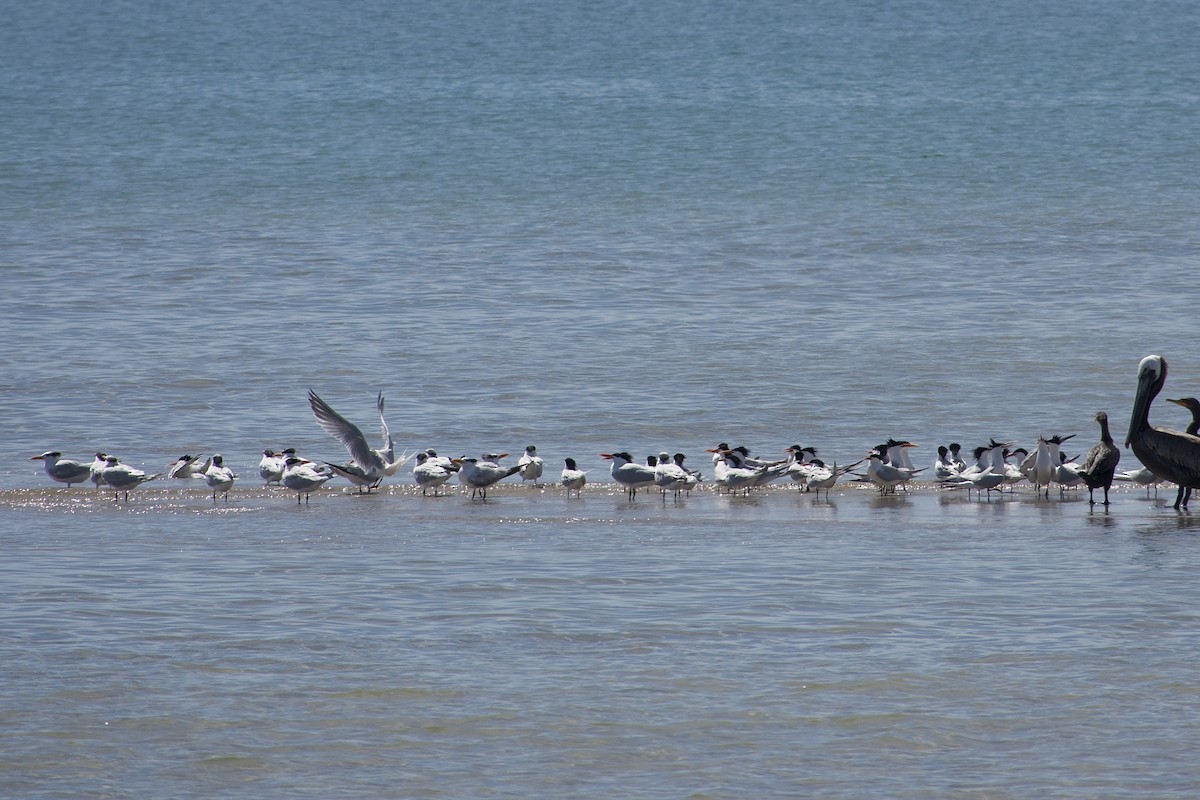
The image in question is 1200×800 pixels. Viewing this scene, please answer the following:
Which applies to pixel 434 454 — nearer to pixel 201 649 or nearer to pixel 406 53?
pixel 201 649

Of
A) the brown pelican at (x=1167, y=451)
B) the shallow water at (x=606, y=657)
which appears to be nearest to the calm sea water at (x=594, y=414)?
the shallow water at (x=606, y=657)

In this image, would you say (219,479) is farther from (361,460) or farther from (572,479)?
(572,479)

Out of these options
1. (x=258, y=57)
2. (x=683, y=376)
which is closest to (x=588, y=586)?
(x=683, y=376)

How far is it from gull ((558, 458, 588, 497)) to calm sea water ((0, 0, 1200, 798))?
0.98 ft

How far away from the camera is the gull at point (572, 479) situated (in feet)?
49.7

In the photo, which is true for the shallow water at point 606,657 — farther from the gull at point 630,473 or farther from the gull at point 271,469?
the gull at point 271,469

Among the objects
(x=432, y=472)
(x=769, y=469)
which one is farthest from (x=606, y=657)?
(x=432, y=472)

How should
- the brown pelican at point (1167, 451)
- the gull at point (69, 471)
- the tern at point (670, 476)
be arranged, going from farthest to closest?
the gull at point (69, 471)
the tern at point (670, 476)
the brown pelican at point (1167, 451)

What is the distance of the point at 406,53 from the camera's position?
6494 cm

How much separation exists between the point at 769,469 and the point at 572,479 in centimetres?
168

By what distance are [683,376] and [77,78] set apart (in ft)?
142

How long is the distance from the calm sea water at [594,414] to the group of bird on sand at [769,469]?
0.30 meters

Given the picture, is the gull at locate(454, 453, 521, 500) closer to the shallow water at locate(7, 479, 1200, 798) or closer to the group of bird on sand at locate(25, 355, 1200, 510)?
the group of bird on sand at locate(25, 355, 1200, 510)

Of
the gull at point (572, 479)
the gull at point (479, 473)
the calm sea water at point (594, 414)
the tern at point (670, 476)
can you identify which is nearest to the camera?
the calm sea water at point (594, 414)
